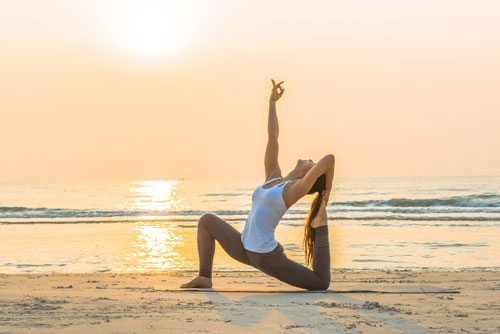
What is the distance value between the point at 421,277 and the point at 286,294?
2.70m

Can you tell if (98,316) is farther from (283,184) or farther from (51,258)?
(51,258)

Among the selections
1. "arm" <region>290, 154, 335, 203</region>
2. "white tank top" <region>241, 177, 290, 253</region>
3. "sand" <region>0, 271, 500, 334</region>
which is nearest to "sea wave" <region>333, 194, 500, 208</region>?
"sand" <region>0, 271, 500, 334</region>

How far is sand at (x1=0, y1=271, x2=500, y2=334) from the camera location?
5008mm

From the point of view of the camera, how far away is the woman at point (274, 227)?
20.7 feet

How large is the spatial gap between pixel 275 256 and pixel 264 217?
0.45 metres

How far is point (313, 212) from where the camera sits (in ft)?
22.4

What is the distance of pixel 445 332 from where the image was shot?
486 cm

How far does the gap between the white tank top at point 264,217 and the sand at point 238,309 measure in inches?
21.2

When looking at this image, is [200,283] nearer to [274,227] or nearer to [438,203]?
[274,227]

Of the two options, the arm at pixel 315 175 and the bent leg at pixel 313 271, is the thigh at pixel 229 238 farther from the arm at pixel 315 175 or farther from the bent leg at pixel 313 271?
the arm at pixel 315 175

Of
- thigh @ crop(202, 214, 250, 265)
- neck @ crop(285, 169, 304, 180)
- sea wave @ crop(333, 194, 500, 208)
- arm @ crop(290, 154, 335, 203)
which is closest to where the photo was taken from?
arm @ crop(290, 154, 335, 203)

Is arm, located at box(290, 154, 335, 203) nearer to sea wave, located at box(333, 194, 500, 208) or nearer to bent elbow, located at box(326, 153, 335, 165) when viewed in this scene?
bent elbow, located at box(326, 153, 335, 165)

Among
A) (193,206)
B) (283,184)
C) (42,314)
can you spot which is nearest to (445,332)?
(283,184)

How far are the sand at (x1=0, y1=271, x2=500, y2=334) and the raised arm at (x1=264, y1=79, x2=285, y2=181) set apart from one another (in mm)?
1280
